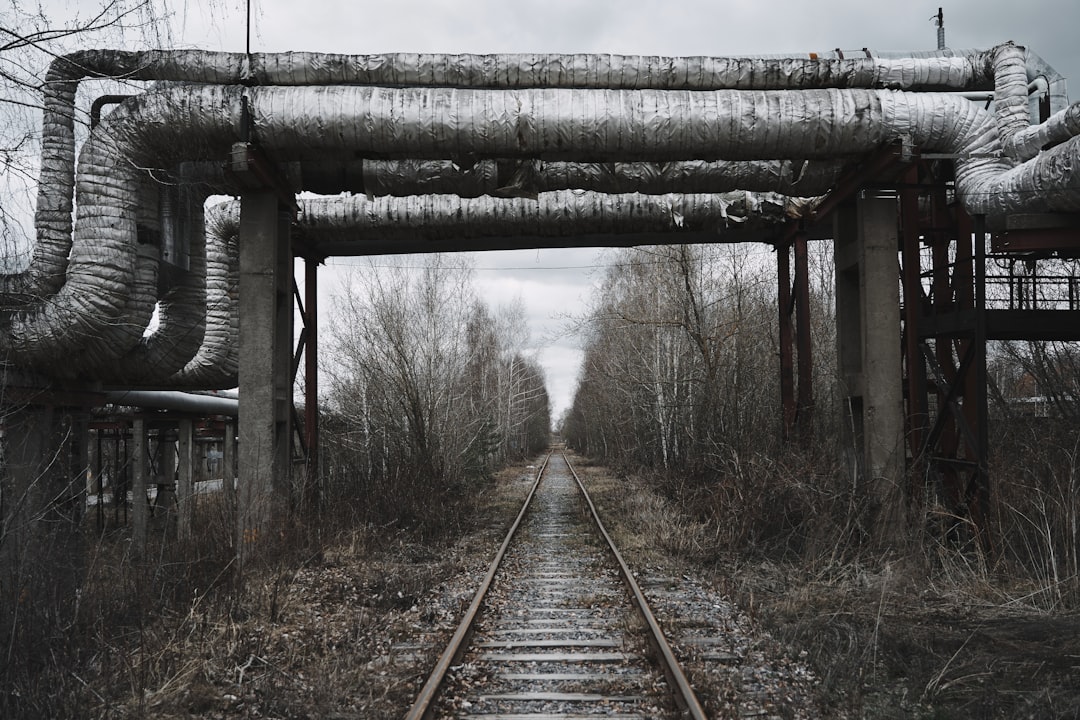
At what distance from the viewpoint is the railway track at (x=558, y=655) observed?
194 inches

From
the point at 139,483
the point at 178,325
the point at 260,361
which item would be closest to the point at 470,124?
the point at 260,361

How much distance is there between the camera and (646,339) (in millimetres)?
24781

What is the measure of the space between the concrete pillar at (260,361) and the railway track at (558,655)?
3.08m

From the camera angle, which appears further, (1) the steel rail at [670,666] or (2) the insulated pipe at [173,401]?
(2) the insulated pipe at [173,401]

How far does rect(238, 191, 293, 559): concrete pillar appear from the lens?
9617 mm

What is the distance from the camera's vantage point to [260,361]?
983cm

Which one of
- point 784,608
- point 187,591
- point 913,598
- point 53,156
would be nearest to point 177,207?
point 53,156

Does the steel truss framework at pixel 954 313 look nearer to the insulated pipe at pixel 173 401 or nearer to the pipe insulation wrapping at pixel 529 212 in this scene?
the pipe insulation wrapping at pixel 529 212

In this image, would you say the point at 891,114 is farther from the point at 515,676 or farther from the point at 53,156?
the point at 53,156

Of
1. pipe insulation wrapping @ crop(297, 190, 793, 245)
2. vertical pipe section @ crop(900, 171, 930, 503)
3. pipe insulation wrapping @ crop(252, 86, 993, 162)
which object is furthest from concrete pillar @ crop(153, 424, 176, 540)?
vertical pipe section @ crop(900, 171, 930, 503)

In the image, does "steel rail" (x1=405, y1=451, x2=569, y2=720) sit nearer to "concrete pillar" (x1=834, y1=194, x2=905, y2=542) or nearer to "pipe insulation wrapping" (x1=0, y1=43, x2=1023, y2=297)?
"concrete pillar" (x1=834, y1=194, x2=905, y2=542)

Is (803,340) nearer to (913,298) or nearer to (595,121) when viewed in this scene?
(913,298)

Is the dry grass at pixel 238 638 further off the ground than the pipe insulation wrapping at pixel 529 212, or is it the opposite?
the pipe insulation wrapping at pixel 529 212

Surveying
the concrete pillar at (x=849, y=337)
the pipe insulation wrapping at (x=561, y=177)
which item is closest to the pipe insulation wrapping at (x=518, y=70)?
the pipe insulation wrapping at (x=561, y=177)
